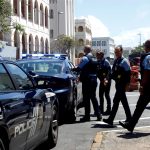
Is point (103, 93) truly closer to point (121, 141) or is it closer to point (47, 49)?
point (121, 141)

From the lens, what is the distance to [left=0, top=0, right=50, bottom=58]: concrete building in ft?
180

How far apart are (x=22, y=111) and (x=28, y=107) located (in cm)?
30

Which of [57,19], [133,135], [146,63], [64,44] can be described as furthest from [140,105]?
[57,19]

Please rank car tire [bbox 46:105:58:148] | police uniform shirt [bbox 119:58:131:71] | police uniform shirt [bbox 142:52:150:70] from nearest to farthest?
car tire [bbox 46:105:58:148], police uniform shirt [bbox 142:52:150:70], police uniform shirt [bbox 119:58:131:71]

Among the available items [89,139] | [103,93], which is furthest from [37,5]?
[89,139]

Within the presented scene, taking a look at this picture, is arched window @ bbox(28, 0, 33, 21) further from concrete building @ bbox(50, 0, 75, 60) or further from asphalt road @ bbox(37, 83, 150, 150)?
asphalt road @ bbox(37, 83, 150, 150)

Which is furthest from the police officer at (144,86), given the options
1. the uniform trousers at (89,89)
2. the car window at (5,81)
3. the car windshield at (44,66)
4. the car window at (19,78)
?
the car window at (5,81)

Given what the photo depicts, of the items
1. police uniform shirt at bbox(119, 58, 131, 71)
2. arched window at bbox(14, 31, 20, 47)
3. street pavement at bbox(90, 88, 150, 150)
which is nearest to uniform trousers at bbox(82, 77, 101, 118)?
police uniform shirt at bbox(119, 58, 131, 71)

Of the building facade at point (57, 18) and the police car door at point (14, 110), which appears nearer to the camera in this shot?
the police car door at point (14, 110)

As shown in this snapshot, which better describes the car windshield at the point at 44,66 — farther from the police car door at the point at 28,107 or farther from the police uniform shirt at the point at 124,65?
the police car door at the point at 28,107

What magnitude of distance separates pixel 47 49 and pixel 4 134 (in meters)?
72.8

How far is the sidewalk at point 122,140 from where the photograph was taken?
822 centimetres

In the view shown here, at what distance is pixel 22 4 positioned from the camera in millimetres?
59750

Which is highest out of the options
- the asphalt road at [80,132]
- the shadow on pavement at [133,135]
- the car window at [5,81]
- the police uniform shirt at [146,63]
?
the police uniform shirt at [146,63]
